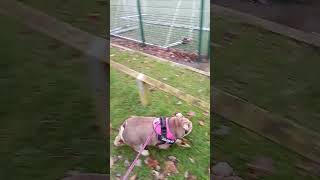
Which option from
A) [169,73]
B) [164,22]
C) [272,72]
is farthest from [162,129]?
[272,72]

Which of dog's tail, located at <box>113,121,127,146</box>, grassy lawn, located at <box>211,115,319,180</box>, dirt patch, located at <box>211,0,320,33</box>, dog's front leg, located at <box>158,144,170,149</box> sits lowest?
grassy lawn, located at <box>211,115,319,180</box>

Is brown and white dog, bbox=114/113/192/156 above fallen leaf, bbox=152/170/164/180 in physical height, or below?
above

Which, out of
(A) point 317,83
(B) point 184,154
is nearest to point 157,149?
(B) point 184,154

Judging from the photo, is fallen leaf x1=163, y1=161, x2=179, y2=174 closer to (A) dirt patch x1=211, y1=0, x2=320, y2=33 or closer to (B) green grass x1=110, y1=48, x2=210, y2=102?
(B) green grass x1=110, y1=48, x2=210, y2=102

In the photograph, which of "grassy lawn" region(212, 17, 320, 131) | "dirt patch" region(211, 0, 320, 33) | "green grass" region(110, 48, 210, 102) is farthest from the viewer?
"grassy lawn" region(212, 17, 320, 131)

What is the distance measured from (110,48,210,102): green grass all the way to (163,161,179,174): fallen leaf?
173mm

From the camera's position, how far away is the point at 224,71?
150cm

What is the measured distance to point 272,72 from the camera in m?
1.58

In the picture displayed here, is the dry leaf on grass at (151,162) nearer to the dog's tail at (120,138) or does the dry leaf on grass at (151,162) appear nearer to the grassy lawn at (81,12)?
the dog's tail at (120,138)

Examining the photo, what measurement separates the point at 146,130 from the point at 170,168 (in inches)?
4.1

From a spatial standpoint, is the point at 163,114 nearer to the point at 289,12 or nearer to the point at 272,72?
the point at 289,12

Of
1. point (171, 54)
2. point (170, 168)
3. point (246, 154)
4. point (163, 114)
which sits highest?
point (171, 54)

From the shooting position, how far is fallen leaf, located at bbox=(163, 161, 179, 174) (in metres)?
1.08

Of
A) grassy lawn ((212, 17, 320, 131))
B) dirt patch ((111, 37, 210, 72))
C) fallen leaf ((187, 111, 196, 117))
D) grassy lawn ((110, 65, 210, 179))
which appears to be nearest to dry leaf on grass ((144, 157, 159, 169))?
grassy lawn ((110, 65, 210, 179))
